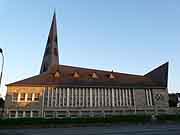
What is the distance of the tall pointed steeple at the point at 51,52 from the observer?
5525cm

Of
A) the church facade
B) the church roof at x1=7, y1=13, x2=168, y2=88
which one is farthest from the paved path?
the church roof at x1=7, y1=13, x2=168, y2=88

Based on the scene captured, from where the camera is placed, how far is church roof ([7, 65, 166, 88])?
42.4 m

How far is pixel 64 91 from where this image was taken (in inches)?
1672

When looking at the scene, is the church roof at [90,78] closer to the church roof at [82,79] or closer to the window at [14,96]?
the church roof at [82,79]

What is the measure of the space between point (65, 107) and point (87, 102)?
426 cm

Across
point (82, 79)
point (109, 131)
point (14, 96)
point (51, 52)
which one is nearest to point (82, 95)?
point (82, 79)

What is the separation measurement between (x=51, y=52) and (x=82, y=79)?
51.3 feet

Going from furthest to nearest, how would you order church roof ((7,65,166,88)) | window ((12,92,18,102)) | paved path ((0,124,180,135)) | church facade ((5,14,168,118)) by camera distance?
1. church roof ((7,65,166,88))
2. church facade ((5,14,168,118))
3. window ((12,92,18,102))
4. paved path ((0,124,180,135))

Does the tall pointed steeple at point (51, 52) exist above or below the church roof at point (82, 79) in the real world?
above

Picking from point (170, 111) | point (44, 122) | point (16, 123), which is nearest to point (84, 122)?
point (44, 122)

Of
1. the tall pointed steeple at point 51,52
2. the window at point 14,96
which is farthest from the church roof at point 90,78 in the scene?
the window at point 14,96

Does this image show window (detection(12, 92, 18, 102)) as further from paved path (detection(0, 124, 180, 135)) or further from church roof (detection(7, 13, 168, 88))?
paved path (detection(0, 124, 180, 135))

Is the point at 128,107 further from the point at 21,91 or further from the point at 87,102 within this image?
the point at 21,91

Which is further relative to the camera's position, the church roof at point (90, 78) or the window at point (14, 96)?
the church roof at point (90, 78)
